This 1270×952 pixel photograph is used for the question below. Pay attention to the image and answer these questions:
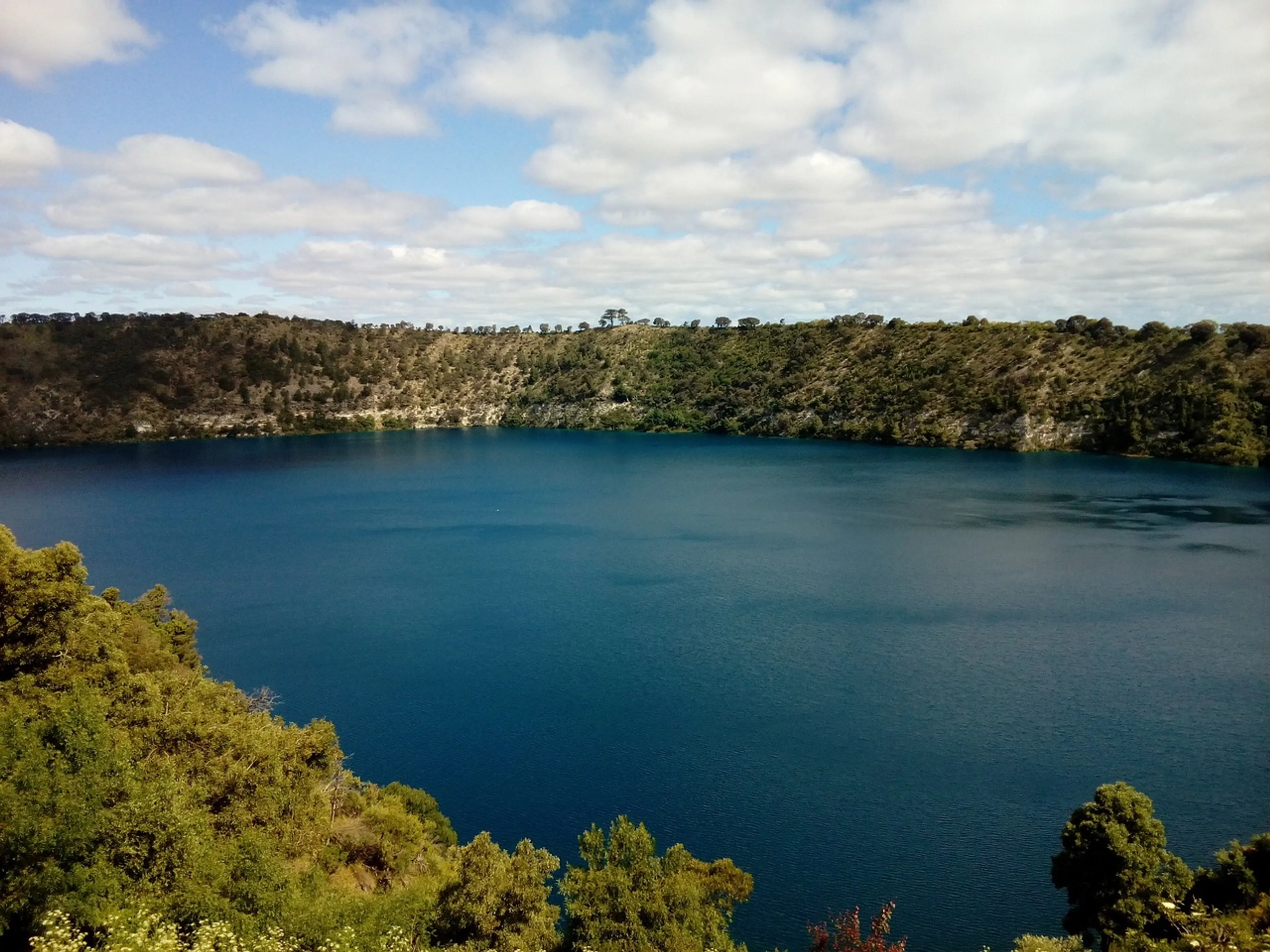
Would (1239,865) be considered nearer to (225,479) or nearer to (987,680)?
(987,680)

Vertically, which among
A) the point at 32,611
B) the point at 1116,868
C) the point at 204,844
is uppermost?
the point at 32,611

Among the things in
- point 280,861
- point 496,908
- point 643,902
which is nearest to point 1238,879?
point 643,902

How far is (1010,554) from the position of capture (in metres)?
A: 68.2

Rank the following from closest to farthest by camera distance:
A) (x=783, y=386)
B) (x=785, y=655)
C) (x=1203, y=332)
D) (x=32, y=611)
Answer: (x=32, y=611)
(x=785, y=655)
(x=1203, y=332)
(x=783, y=386)

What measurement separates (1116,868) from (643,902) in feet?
47.5

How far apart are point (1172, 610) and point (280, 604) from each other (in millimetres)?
63440

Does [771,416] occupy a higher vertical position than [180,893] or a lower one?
higher

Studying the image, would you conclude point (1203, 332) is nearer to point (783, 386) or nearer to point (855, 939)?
point (783, 386)

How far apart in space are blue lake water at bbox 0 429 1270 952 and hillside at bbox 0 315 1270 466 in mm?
22922

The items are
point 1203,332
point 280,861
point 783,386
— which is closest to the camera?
point 280,861

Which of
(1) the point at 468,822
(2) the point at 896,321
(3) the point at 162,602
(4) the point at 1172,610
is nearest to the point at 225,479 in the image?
(3) the point at 162,602

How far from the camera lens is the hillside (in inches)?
4555

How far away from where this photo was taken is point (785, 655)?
4697 centimetres

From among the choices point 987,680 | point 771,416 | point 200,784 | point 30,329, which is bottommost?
point 987,680
